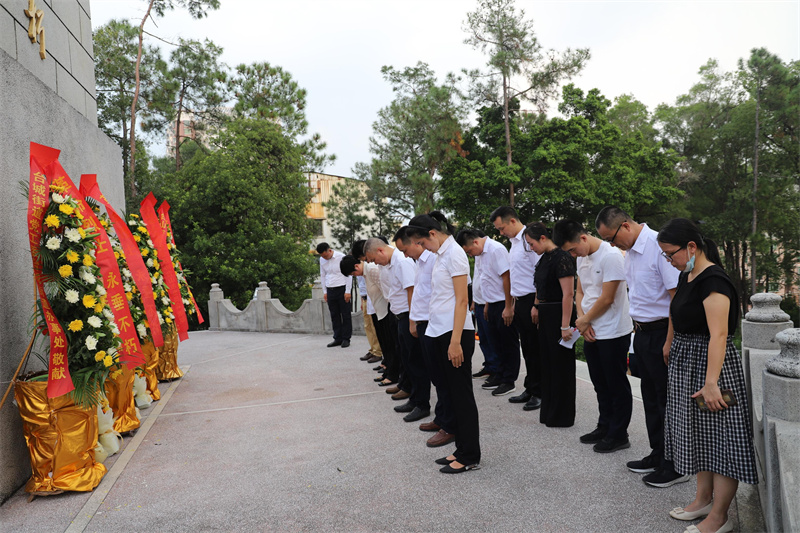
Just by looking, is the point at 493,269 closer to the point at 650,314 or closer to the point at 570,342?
the point at 570,342

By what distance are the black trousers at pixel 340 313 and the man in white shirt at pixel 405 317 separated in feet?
13.4

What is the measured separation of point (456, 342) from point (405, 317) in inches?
67.1

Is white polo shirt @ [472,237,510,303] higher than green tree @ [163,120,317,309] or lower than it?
lower

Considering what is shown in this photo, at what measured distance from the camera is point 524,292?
546 cm

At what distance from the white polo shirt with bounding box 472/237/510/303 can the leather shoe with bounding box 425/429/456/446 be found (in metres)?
2.03

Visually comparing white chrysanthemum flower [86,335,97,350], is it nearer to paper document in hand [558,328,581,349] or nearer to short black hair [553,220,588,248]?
short black hair [553,220,588,248]

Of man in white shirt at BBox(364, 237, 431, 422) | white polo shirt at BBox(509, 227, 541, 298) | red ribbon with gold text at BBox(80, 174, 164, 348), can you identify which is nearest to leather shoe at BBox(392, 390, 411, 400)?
man in white shirt at BBox(364, 237, 431, 422)

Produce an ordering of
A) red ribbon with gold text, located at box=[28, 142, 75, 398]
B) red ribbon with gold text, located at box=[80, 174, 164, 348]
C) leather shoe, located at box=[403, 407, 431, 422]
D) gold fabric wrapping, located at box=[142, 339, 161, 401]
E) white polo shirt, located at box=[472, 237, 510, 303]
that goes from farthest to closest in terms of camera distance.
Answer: gold fabric wrapping, located at box=[142, 339, 161, 401] < white polo shirt, located at box=[472, 237, 510, 303] < leather shoe, located at box=[403, 407, 431, 422] < red ribbon with gold text, located at box=[80, 174, 164, 348] < red ribbon with gold text, located at box=[28, 142, 75, 398]

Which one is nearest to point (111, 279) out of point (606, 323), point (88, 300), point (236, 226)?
point (88, 300)

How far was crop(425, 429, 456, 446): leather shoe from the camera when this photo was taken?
4551 mm

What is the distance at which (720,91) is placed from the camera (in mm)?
30359

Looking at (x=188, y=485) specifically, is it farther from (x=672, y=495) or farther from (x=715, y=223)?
(x=715, y=223)

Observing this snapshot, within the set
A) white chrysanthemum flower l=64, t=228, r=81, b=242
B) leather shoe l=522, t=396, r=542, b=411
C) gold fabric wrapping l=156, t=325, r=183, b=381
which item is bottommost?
leather shoe l=522, t=396, r=542, b=411

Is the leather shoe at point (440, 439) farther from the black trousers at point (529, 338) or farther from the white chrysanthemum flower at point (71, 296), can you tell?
the white chrysanthemum flower at point (71, 296)
